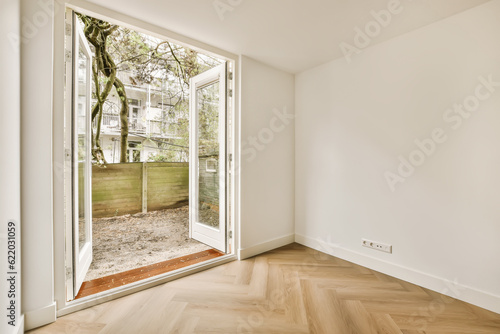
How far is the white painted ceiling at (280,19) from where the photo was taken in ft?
6.16

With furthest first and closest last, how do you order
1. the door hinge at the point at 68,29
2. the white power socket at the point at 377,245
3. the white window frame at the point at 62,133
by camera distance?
the white power socket at the point at 377,245 → the door hinge at the point at 68,29 → the white window frame at the point at 62,133

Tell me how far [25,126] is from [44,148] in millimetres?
165

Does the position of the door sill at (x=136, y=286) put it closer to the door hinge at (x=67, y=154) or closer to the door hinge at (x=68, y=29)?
the door hinge at (x=67, y=154)

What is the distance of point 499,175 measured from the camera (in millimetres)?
1823

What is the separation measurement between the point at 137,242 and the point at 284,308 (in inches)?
93.3

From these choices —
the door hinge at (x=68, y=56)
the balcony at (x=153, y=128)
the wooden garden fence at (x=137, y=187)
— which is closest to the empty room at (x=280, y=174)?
the door hinge at (x=68, y=56)

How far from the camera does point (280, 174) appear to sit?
3213mm

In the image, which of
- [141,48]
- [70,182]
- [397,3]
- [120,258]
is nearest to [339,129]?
[397,3]

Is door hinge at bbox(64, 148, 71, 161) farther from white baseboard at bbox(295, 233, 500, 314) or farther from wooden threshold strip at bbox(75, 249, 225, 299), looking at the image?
white baseboard at bbox(295, 233, 500, 314)

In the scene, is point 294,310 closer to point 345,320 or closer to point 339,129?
point 345,320

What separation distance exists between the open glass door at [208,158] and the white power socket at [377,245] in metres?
1.55

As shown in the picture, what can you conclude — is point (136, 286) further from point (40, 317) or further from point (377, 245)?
point (377, 245)

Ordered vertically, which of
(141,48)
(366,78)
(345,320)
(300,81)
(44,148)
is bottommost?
(345,320)

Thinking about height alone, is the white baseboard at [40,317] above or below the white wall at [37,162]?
below
